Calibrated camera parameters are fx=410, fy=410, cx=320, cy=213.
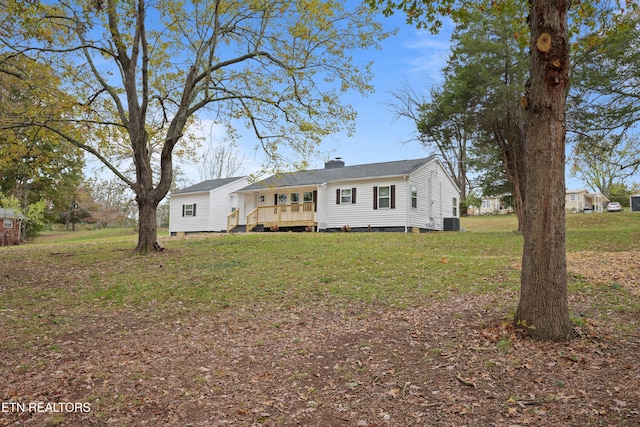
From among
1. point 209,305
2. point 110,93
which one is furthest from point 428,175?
point 209,305

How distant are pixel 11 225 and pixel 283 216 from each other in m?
23.4

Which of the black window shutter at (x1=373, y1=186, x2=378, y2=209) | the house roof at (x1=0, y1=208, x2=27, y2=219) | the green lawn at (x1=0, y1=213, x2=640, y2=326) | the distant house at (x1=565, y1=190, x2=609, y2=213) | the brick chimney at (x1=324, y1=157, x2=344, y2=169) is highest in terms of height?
the brick chimney at (x1=324, y1=157, x2=344, y2=169)

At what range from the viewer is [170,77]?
15.7 metres

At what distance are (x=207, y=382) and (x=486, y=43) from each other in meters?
17.9

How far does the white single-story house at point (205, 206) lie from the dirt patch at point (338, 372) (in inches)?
863

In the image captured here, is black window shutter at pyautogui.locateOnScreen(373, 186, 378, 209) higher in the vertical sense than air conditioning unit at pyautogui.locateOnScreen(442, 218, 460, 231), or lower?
higher

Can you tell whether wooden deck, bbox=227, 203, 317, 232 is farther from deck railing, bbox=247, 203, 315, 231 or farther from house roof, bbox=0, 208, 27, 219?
house roof, bbox=0, 208, 27, 219

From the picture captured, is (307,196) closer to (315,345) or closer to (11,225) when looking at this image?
(315,345)

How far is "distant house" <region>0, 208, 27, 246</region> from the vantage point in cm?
3109

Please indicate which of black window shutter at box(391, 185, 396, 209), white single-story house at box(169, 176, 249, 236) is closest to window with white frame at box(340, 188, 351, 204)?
black window shutter at box(391, 185, 396, 209)

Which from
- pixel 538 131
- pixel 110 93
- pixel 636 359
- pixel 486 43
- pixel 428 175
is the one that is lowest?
pixel 636 359

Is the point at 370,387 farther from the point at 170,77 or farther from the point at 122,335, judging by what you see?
the point at 170,77

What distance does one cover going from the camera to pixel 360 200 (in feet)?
75.7

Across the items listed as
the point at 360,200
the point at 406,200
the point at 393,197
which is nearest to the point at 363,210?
the point at 360,200
